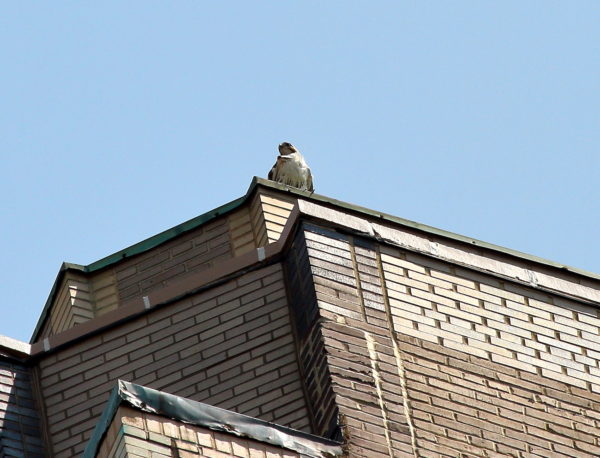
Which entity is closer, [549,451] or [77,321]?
[549,451]

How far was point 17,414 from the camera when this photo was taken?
18141 mm

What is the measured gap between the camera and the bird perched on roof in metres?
22.2

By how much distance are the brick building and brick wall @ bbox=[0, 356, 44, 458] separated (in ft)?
0.04

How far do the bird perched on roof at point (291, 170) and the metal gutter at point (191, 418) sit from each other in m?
7.55

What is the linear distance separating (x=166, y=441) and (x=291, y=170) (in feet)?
28.1

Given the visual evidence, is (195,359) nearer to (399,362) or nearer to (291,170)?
(399,362)

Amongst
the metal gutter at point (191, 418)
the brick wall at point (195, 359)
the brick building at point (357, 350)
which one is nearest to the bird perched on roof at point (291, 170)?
the brick building at point (357, 350)

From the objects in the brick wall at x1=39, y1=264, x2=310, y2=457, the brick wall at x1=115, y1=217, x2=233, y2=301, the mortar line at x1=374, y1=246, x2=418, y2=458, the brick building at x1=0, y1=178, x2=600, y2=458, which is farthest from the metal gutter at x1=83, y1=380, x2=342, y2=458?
the brick wall at x1=115, y1=217, x2=233, y2=301

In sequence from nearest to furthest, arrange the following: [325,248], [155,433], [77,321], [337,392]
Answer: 1. [155,433]
2. [337,392]
3. [325,248]
4. [77,321]

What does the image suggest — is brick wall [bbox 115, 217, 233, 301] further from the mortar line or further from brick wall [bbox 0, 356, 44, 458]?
the mortar line

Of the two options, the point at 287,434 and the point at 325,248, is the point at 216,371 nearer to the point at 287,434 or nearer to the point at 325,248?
the point at 325,248

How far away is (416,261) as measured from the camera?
57.7 ft

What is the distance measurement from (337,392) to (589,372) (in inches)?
114

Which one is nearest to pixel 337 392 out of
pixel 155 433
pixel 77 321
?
pixel 155 433
